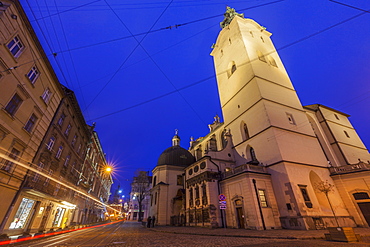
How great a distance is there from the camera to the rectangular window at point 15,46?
490 inches

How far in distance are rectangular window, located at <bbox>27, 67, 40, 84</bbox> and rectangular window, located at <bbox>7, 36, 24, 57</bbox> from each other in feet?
6.70

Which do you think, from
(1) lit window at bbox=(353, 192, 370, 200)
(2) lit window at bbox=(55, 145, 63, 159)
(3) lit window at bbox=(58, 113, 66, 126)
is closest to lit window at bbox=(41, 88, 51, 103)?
(3) lit window at bbox=(58, 113, 66, 126)

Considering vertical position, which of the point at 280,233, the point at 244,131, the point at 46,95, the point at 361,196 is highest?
the point at 244,131

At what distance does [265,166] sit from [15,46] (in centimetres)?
2668

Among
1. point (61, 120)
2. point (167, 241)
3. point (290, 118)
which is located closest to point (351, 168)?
point (290, 118)

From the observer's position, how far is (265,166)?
20609 mm

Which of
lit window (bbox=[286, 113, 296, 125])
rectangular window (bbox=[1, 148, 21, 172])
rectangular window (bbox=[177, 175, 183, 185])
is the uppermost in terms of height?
lit window (bbox=[286, 113, 296, 125])

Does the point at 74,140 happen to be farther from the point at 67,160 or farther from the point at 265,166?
the point at 265,166

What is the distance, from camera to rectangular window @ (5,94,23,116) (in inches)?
503

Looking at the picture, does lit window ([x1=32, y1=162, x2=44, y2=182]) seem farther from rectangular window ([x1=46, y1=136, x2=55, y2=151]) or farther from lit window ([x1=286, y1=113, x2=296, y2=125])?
lit window ([x1=286, y1=113, x2=296, y2=125])

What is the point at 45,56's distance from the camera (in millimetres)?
16797

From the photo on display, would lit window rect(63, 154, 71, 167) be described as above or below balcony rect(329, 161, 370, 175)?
above

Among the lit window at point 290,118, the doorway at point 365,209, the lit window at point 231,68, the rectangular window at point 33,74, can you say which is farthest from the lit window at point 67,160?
the doorway at point 365,209

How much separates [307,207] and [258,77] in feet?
60.3
